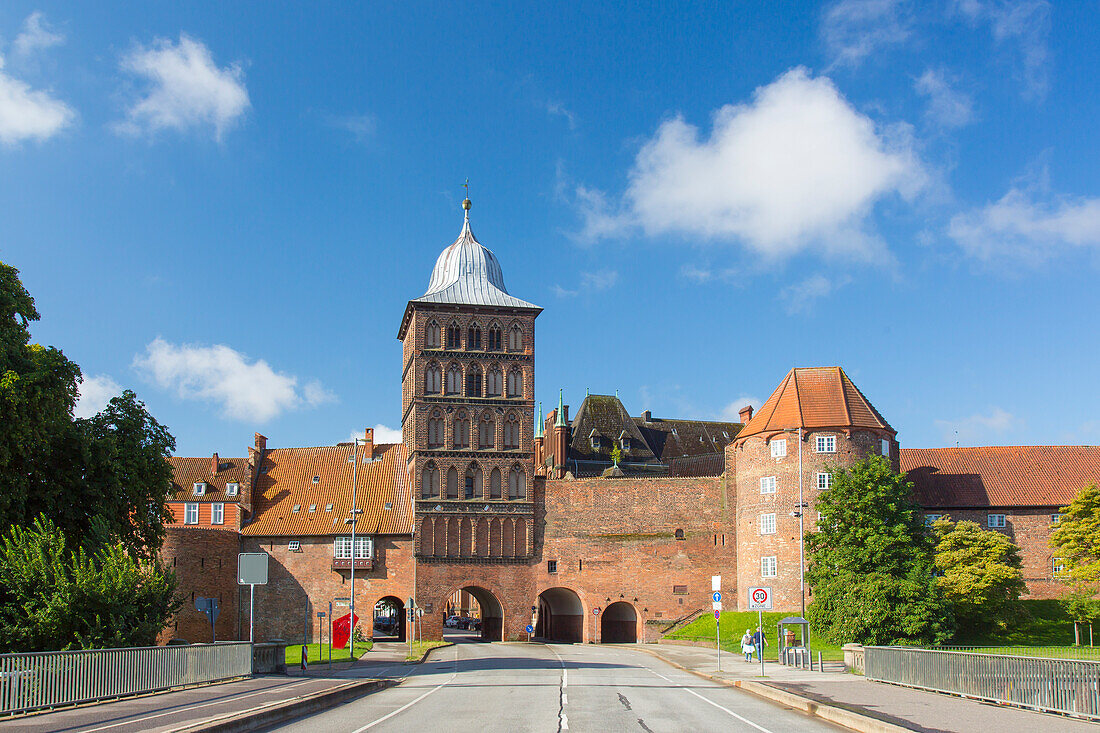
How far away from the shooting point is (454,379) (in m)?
71.7

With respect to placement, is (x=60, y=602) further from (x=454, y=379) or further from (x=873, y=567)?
(x=454, y=379)

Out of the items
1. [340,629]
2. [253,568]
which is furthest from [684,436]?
[253,568]

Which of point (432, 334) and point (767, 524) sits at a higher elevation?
point (432, 334)

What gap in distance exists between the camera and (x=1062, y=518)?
62344 millimetres

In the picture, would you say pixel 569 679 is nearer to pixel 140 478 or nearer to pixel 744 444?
pixel 140 478

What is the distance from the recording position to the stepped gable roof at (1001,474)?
228ft

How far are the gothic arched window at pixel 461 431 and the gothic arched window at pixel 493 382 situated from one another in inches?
90.7

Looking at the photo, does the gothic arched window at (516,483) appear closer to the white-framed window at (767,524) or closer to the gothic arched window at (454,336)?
the gothic arched window at (454,336)

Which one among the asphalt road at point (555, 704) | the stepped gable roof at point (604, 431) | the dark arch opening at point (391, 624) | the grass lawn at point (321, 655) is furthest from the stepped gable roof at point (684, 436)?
the asphalt road at point (555, 704)

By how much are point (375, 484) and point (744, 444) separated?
24.9 m

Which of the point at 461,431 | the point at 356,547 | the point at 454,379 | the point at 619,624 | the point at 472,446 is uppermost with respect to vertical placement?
the point at 454,379

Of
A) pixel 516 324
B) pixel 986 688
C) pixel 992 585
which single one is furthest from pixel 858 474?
pixel 986 688

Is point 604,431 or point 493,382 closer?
point 493,382

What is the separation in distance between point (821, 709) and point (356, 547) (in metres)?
48.9
